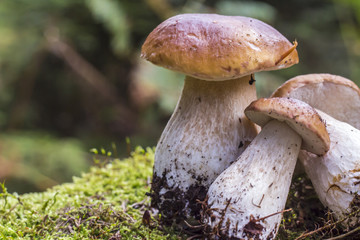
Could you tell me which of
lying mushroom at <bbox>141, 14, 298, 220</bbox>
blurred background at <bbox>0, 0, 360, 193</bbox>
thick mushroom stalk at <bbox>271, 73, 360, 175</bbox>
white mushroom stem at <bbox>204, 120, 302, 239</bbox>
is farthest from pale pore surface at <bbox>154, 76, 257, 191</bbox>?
blurred background at <bbox>0, 0, 360, 193</bbox>

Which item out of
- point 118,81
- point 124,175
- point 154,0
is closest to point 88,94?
point 118,81

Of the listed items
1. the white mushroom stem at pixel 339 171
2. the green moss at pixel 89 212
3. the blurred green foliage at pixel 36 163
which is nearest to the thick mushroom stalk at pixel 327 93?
the white mushroom stem at pixel 339 171

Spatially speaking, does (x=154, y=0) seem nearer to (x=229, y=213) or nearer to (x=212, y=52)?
(x=212, y=52)

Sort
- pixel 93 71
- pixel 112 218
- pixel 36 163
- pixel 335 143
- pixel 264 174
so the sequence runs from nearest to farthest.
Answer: pixel 264 174 < pixel 335 143 < pixel 112 218 < pixel 36 163 < pixel 93 71

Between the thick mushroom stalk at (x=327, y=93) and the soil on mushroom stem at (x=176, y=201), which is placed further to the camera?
the thick mushroom stalk at (x=327, y=93)

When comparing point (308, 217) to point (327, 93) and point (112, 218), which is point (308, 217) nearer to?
point (327, 93)

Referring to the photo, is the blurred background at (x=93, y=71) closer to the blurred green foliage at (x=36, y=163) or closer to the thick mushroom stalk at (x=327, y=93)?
the blurred green foliage at (x=36, y=163)

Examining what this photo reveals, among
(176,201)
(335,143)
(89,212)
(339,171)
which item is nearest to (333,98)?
(335,143)
